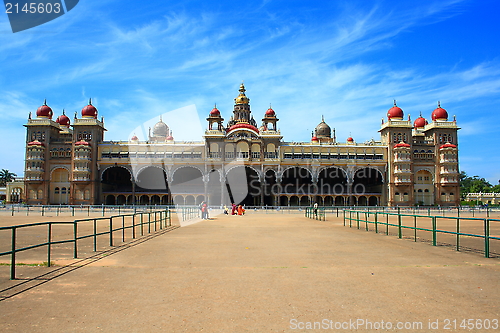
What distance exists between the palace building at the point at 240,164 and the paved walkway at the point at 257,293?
49.6 m

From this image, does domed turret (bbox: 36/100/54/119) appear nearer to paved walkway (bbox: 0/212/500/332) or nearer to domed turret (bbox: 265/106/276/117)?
domed turret (bbox: 265/106/276/117)

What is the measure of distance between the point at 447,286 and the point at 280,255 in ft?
16.3

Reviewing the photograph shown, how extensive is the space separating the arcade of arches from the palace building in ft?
0.58

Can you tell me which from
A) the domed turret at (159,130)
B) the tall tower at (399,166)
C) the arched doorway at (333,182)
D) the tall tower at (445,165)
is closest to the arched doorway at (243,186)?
the arched doorway at (333,182)

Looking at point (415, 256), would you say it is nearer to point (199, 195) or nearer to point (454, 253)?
point (454, 253)

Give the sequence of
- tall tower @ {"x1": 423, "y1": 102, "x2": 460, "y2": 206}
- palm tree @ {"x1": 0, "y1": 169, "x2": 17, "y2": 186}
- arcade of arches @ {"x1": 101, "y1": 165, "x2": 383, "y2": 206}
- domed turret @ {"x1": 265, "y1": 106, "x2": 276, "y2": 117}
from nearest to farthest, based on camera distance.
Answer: arcade of arches @ {"x1": 101, "y1": 165, "x2": 383, "y2": 206} → tall tower @ {"x1": 423, "y1": 102, "x2": 460, "y2": 206} → domed turret @ {"x1": 265, "y1": 106, "x2": 276, "y2": 117} → palm tree @ {"x1": 0, "y1": 169, "x2": 17, "y2": 186}

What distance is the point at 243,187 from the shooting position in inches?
2579

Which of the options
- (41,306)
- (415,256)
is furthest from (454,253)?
A: (41,306)

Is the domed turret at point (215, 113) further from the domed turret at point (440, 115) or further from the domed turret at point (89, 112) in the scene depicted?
the domed turret at point (440, 115)

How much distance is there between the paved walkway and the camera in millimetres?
5617

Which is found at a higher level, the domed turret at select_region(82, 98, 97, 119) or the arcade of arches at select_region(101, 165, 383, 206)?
the domed turret at select_region(82, 98, 97, 119)

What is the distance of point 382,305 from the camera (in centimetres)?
638

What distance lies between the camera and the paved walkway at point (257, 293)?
221 inches

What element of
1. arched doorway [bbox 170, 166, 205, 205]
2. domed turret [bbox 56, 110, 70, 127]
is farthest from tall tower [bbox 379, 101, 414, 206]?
domed turret [bbox 56, 110, 70, 127]
